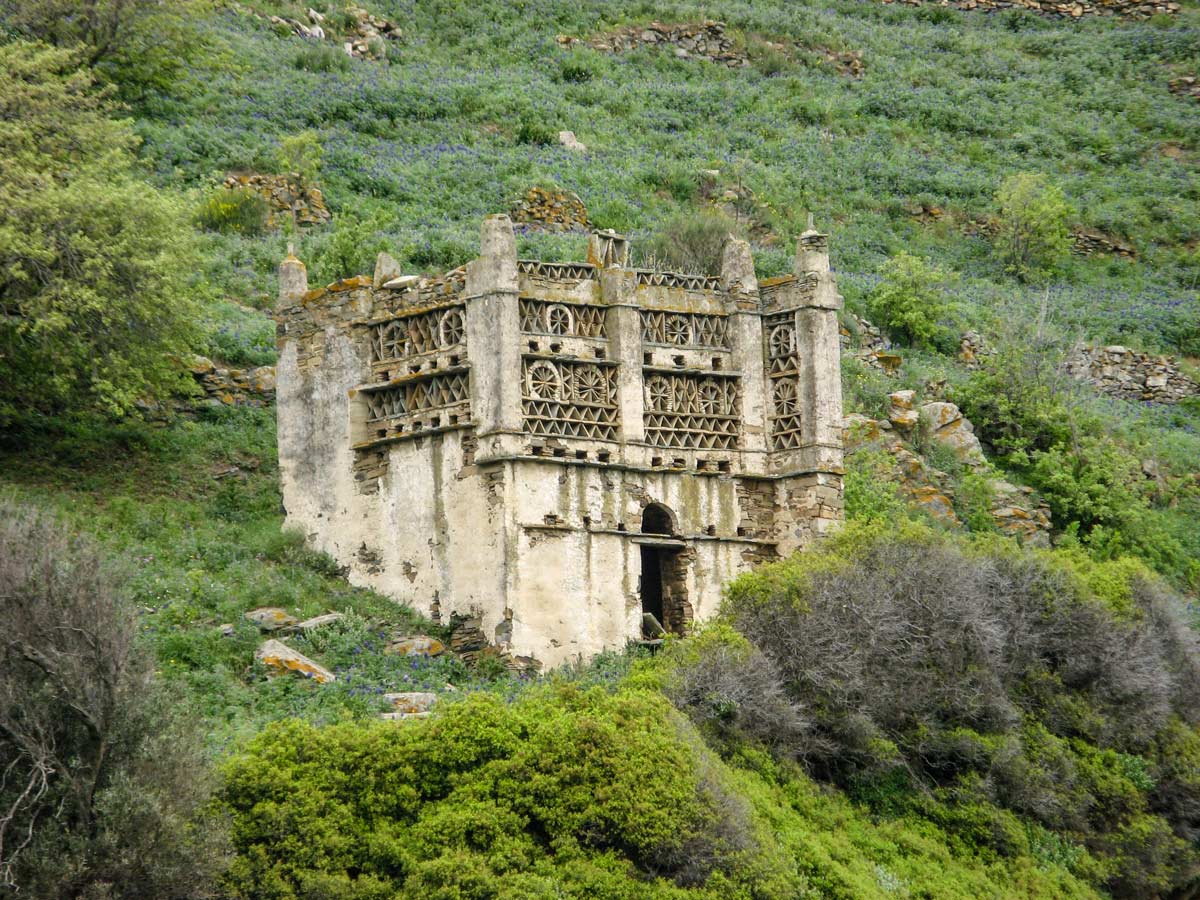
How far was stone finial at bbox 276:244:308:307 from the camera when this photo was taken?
120ft

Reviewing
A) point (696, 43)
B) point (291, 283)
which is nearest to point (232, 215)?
point (291, 283)

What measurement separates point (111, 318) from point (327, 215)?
1713 centimetres

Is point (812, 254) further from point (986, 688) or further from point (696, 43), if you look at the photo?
point (696, 43)

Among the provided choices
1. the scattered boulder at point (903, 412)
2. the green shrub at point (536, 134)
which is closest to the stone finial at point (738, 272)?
the scattered boulder at point (903, 412)

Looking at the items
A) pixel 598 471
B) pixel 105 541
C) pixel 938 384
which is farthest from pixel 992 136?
pixel 105 541

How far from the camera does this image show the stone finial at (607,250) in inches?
1407

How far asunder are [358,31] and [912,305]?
28.4 m

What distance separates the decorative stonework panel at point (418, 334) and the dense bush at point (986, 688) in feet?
22.9

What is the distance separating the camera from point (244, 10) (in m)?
68.8

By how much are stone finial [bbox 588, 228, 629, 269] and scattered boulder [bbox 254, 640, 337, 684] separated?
9.69m

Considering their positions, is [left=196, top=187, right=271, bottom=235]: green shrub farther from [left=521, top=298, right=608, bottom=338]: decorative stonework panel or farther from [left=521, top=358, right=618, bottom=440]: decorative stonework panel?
[left=521, top=358, right=618, bottom=440]: decorative stonework panel

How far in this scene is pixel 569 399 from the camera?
34.1m

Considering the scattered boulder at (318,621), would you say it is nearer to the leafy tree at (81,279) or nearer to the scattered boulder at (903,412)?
the leafy tree at (81,279)

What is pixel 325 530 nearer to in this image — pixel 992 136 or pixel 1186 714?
pixel 1186 714
